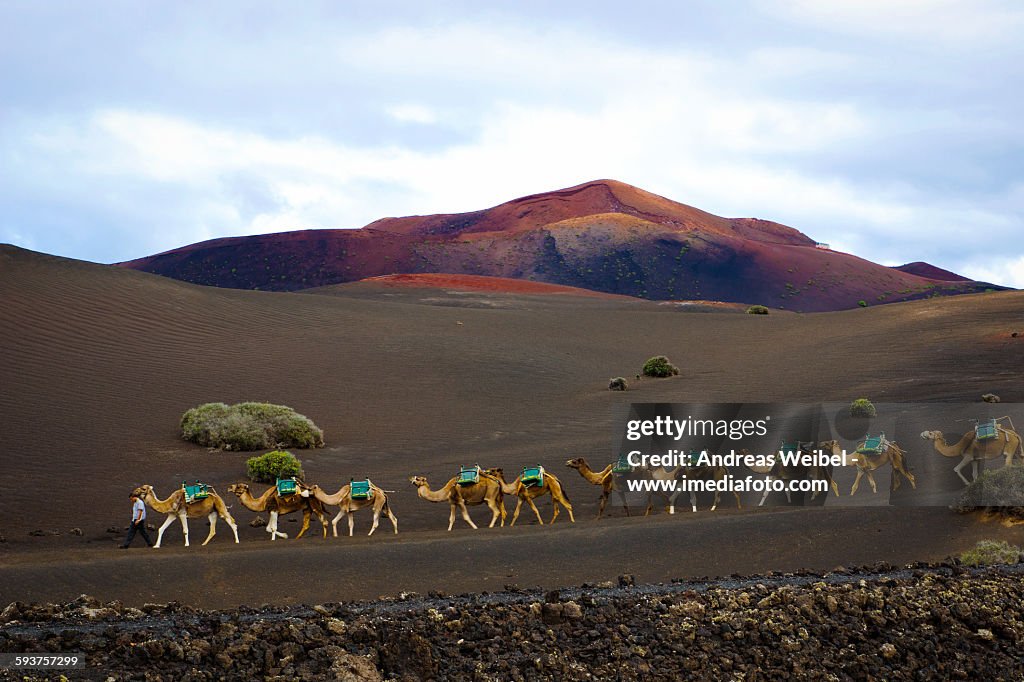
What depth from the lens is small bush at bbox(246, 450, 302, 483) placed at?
Answer: 2334 centimetres

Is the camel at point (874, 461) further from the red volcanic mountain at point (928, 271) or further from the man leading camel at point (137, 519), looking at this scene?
the red volcanic mountain at point (928, 271)

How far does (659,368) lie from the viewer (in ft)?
126

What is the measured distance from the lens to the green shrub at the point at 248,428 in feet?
87.0

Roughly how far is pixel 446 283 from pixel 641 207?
158ft

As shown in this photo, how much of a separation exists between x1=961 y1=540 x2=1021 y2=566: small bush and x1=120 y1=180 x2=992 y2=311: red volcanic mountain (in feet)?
291

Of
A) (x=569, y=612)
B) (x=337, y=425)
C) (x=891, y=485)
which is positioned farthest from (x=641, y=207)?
(x=569, y=612)

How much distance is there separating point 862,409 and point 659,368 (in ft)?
37.6

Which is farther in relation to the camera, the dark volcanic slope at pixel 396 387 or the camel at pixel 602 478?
the camel at pixel 602 478

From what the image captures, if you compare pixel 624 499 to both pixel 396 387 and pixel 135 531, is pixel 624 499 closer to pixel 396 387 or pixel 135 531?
pixel 135 531

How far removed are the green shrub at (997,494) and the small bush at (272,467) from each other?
12.8 m

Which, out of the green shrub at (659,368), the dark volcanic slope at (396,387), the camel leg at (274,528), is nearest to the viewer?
the dark volcanic slope at (396,387)

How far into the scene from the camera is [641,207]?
134m

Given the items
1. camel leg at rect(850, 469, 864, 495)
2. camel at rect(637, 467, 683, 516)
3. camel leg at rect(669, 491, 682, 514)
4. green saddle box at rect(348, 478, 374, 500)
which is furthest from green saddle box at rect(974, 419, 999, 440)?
green saddle box at rect(348, 478, 374, 500)

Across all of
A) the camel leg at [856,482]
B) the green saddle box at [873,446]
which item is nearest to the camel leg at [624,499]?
the camel leg at [856,482]
